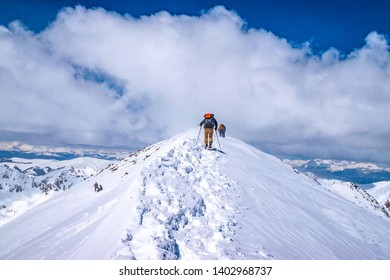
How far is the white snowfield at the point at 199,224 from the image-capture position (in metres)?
9.88

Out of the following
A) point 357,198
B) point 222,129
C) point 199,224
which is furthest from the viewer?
point 357,198

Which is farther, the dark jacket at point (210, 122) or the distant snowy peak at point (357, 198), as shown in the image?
the distant snowy peak at point (357, 198)

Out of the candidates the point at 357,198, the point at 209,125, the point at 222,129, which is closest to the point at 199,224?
the point at 209,125

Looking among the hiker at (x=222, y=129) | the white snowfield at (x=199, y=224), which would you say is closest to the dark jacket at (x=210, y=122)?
the white snowfield at (x=199, y=224)

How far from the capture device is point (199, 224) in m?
11.6

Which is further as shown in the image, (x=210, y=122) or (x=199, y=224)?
(x=210, y=122)

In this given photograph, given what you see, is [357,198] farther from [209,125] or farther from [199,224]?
[199,224]

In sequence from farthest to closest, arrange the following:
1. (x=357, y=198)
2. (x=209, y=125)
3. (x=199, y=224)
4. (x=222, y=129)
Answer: (x=357, y=198) → (x=222, y=129) → (x=209, y=125) → (x=199, y=224)

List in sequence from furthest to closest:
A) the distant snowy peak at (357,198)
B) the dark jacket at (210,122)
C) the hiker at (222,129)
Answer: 1. the hiker at (222,129)
2. the distant snowy peak at (357,198)
3. the dark jacket at (210,122)

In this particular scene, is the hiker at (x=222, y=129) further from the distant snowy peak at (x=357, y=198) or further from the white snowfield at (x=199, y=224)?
the distant snowy peak at (x=357, y=198)

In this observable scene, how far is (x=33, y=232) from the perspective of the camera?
1688 centimetres

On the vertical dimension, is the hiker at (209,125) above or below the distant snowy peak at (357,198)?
above
